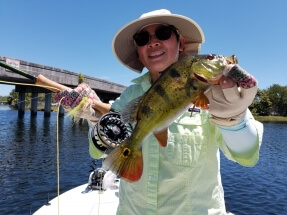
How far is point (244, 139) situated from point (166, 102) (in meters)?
0.83

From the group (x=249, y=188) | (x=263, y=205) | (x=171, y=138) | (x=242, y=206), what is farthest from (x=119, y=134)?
(x=249, y=188)

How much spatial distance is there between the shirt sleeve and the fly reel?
4.68 ft

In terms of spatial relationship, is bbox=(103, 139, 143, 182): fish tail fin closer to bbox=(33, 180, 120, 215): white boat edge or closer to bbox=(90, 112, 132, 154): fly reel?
bbox=(90, 112, 132, 154): fly reel

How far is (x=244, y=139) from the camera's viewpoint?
2551 millimetres

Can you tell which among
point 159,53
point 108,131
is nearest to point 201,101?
point 159,53

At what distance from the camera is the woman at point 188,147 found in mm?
2441

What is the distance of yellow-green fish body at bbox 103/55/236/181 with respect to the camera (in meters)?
2.45

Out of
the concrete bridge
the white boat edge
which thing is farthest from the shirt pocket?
the concrete bridge

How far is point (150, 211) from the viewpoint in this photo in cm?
285

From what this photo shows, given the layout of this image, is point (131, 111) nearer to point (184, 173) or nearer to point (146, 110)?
point (146, 110)

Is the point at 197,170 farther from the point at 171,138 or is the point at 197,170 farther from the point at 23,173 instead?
the point at 23,173

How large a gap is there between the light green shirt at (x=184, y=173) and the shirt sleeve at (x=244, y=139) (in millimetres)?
18

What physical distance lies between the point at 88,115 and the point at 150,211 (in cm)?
157

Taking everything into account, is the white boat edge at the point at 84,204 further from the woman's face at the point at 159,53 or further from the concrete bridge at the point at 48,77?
the concrete bridge at the point at 48,77
